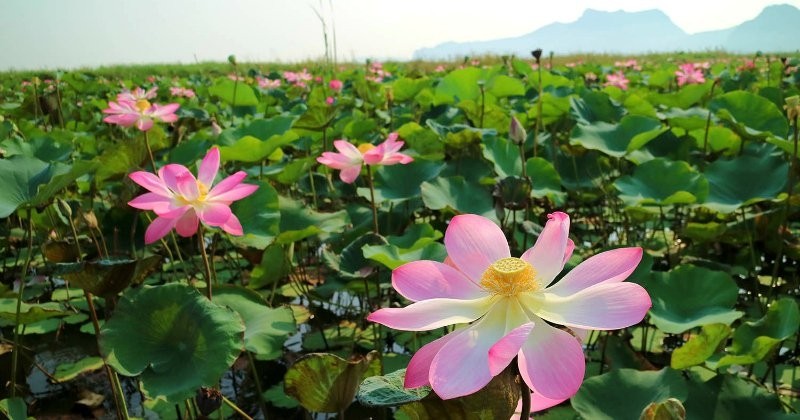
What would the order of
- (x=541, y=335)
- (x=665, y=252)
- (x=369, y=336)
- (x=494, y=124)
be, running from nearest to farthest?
(x=541, y=335) → (x=369, y=336) → (x=665, y=252) → (x=494, y=124)

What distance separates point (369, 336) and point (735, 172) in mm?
1377

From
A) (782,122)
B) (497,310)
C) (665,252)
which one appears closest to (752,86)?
(782,122)

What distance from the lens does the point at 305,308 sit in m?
2.22

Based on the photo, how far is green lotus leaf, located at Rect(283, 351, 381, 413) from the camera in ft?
2.80

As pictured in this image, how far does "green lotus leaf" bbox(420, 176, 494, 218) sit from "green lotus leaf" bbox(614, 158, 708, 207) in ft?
1.45

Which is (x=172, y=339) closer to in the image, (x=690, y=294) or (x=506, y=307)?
(x=506, y=307)

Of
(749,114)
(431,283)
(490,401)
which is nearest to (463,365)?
(490,401)

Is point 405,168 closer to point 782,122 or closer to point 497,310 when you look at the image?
point 782,122

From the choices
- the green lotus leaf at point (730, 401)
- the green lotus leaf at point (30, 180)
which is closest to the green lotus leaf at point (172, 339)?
the green lotus leaf at point (30, 180)

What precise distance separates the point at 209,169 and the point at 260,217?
378mm

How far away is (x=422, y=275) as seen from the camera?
2.41 ft

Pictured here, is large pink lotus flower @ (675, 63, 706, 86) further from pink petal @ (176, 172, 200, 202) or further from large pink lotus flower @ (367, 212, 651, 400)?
large pink lotus flower @ (367, 212, 651, 400)

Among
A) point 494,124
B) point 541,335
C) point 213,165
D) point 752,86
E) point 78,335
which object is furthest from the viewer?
point 752,86

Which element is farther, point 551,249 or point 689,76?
point 689,76
